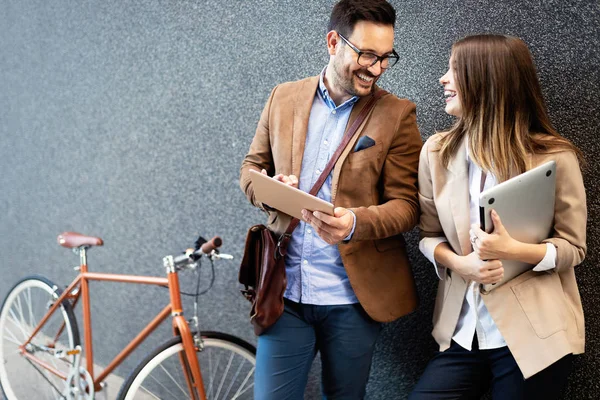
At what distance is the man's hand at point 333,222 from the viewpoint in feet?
5.45

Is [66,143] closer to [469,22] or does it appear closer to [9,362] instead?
[9,362]

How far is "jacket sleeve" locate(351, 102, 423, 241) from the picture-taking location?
177cm

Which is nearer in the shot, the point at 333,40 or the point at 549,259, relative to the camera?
the point at 549,259

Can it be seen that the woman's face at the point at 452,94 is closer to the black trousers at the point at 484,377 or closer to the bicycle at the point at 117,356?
the black trousers at the point at 484,377

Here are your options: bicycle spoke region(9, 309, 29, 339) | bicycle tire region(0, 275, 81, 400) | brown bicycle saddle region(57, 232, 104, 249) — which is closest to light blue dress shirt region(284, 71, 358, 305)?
brown bicycle saddle region(57, 232, 104, 249)

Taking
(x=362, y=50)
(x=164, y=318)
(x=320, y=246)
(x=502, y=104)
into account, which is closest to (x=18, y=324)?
(x=164, y=318)

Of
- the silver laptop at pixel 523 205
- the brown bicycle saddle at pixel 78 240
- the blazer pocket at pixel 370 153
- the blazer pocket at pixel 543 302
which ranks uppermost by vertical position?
the blazer pocket at pixel 370 153

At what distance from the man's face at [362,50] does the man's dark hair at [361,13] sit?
0.04ft

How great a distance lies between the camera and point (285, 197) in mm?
1662

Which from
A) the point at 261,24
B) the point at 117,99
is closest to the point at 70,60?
the point at 117,99

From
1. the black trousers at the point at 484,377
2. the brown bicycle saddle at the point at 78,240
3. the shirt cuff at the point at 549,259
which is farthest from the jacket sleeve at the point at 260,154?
the brown bicycle saddle at the point at 78,240

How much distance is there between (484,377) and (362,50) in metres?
0.86

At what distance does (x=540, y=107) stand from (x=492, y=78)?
0.13 meters

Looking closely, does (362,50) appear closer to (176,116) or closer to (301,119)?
(301,119)
